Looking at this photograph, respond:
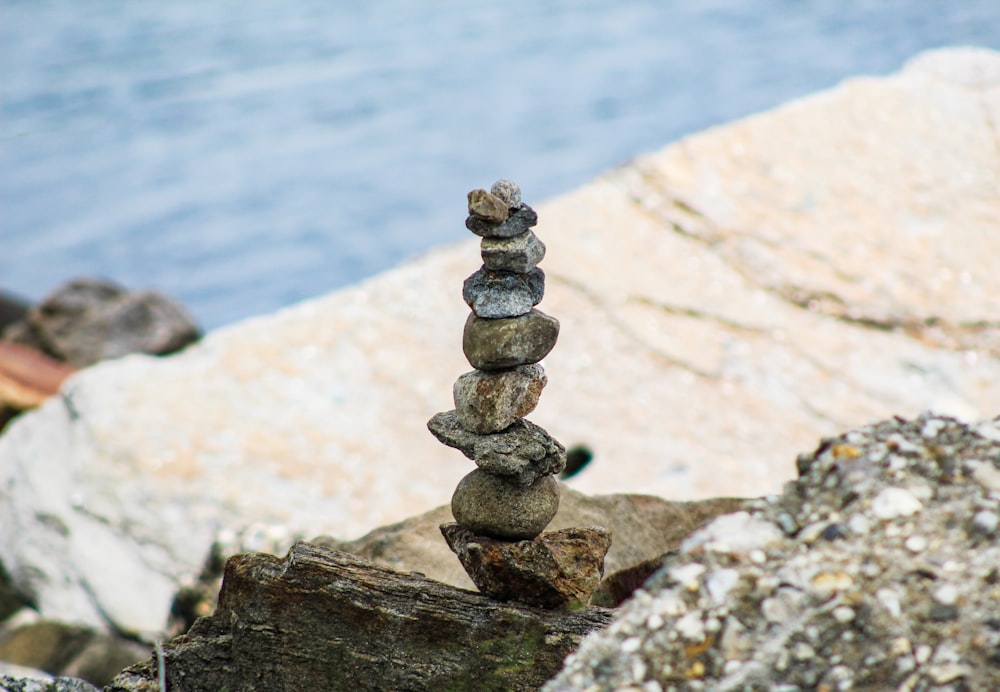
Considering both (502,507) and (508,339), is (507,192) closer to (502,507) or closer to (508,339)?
(508,339)

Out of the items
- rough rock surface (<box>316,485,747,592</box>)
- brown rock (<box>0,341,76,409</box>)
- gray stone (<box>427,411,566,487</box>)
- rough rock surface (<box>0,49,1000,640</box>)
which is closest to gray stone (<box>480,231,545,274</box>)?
gray stone (<box>427,411,566,487</box>)

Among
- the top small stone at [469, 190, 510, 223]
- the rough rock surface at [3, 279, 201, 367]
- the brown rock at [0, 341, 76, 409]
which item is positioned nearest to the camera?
the top small stone at [469, 190, 510, 223]

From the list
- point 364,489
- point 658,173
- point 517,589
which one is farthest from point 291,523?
point 658,173

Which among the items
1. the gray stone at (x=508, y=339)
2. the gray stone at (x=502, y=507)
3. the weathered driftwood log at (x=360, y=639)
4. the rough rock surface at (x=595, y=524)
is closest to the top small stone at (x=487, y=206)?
the gray stone at (x=508, y=339)

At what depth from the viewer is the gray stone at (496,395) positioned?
4.07m

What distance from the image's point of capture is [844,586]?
8.19 ft

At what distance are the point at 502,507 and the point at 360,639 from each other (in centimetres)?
74

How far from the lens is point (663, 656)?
254 centimetres

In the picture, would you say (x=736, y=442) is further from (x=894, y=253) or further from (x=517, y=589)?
(x=517, y=589)

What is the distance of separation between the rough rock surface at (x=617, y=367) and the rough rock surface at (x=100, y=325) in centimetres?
427

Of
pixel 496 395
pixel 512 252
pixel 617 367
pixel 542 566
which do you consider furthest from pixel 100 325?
pixel 542 566

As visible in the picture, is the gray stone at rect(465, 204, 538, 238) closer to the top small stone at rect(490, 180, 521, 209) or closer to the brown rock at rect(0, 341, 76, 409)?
the top small stone at rect(490, 180, 521, 209)

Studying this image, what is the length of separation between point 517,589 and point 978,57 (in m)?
11.0

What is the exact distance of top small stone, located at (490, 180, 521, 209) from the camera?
3.93 m
